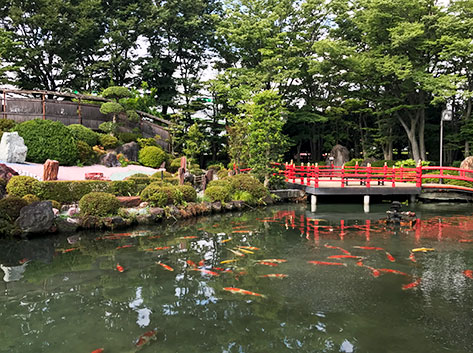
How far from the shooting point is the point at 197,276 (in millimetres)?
6062

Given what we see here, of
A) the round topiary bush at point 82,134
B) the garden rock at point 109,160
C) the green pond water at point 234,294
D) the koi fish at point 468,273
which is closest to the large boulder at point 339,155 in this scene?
the garden rock at point 109,160

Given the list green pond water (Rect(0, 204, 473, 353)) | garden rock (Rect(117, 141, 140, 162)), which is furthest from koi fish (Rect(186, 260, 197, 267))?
garden rock (Rect(117, 141, 140, 162))

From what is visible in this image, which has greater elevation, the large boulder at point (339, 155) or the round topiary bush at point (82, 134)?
the round topiary bush at point (82, 134)

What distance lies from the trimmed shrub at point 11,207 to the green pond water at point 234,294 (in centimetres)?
86

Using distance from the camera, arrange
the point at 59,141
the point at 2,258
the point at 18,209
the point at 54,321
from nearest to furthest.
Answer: the point at 54,321
the point at 2,258
the point at 18,209
the point at 59,141

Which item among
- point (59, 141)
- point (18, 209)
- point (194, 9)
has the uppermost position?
point (194, 9)

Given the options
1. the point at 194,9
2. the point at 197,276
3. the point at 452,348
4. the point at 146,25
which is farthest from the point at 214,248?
the point at 194,9

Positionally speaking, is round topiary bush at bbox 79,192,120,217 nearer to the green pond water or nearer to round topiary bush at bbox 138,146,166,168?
the green pond water

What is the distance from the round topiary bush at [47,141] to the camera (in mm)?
15039

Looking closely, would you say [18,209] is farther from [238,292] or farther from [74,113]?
[74,113]

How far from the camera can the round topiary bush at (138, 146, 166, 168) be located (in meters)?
19.3

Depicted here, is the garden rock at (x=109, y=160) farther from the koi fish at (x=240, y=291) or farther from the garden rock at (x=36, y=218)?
the koi fish at (x=240, y=291)

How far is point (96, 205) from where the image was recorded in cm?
982

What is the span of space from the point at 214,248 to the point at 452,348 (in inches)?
201
